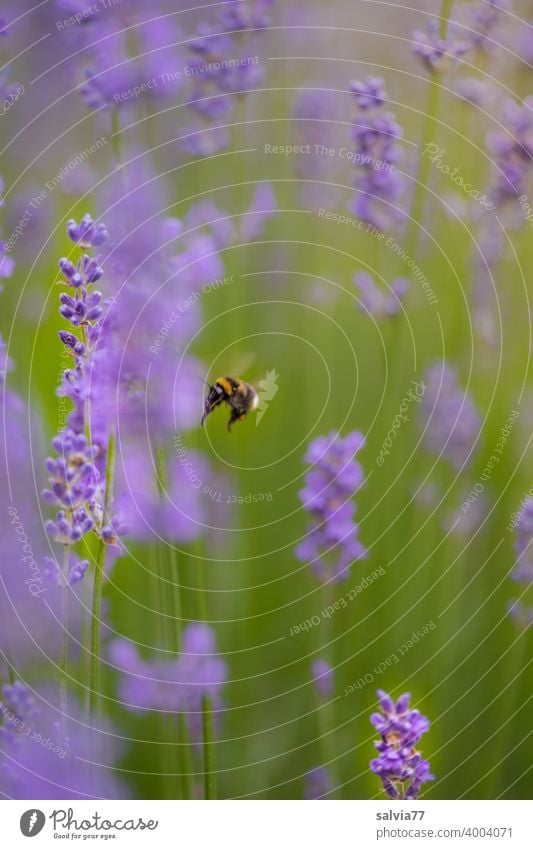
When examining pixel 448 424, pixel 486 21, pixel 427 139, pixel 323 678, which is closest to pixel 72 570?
pixel 323 678

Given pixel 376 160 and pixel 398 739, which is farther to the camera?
pixel 376 160

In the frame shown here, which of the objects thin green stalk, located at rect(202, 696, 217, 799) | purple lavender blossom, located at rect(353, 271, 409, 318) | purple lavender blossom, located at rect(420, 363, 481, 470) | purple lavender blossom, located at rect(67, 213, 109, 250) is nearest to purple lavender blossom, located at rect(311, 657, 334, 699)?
thin green stalk, located at rect(202, 696, 217, 799)

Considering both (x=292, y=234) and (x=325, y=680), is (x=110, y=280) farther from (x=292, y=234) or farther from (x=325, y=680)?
(x=325, y=680)

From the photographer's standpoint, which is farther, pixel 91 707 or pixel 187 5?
pixel 187 5

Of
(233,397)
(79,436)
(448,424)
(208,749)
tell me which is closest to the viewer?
(79,436)

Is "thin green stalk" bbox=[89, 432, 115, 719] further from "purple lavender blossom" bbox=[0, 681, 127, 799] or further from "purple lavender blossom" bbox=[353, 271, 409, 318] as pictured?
"purple lavender blossom" bbox=[353, 271, 409, 318]

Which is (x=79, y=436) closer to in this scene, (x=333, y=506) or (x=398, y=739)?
(x=333, y=506)
